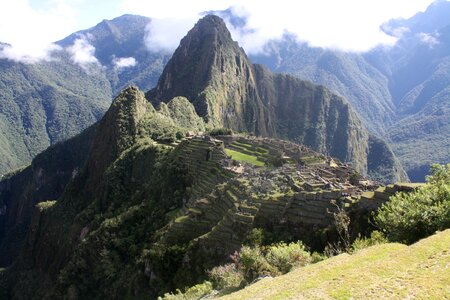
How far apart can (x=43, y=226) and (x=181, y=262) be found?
87.2 m

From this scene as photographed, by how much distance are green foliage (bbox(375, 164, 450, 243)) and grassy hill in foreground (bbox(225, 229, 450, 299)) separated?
14.5 feet

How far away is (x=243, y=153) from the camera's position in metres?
103

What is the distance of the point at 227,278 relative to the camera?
3525 centimetres

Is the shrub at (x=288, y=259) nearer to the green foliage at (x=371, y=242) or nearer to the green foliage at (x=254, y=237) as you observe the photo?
the green foliage at (x=371, y=242)

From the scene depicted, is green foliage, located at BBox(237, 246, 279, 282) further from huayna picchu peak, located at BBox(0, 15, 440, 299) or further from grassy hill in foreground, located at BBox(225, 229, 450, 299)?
huayna picchu peak, located at BBox(0, 15, 440, 299)

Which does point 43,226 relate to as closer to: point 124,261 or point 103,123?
point 103,123

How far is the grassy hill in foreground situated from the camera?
1928cm

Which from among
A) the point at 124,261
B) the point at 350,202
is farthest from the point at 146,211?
the point at 350,202

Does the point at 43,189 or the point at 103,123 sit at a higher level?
the point at 103,123

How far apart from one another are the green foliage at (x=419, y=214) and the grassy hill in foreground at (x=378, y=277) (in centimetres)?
442

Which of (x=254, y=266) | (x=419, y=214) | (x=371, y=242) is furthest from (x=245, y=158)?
(x=419, y=214)

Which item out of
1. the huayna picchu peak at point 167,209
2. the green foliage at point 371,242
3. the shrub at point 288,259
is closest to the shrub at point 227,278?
the shrub at point 288,259

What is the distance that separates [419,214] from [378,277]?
10631mm

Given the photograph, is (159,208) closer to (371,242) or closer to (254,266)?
(254,266)
